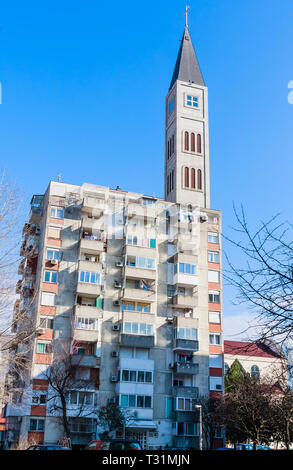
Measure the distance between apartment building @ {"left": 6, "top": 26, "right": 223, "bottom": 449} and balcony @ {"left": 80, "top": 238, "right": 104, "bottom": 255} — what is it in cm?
9

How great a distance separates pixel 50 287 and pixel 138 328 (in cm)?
863

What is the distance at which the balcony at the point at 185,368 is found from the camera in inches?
1813

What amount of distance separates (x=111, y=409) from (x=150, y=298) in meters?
10.9

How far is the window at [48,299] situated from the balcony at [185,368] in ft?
39.8

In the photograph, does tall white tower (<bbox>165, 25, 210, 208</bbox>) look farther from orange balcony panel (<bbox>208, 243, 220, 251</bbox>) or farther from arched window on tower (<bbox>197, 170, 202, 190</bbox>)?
orange balcony panel (<bbox>208, 243, 220, 251</bbox>)

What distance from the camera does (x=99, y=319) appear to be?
150 ft

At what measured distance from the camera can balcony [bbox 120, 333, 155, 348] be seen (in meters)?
45.3

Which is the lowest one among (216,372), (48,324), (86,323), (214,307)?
(216,372)

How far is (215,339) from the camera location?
4950 centimetres

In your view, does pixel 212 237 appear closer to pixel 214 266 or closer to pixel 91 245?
pixel 214 266

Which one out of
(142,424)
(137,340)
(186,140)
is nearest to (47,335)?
(137,340)

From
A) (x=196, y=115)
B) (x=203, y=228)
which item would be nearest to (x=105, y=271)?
(x=203, y=228)

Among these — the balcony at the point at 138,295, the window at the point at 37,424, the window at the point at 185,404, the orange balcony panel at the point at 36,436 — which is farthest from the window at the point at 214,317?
the orange balcony panel at the point at 36,436

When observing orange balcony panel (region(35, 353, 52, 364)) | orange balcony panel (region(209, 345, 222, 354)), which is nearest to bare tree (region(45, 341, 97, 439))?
orange balcony panel (region(35, 353, 52, 364))
